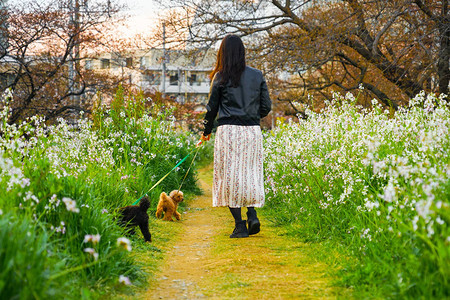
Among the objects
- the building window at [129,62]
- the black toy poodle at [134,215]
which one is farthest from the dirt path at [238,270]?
the building window at [129,62]

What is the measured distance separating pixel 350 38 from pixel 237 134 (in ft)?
21.6

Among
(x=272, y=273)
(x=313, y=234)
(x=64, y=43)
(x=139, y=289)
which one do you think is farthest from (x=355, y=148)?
(x=64, y=43)

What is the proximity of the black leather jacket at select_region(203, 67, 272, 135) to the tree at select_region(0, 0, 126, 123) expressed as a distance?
7.20 meters

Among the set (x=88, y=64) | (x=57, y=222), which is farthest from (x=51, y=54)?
(x=57, y=222)

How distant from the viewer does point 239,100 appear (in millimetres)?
5617

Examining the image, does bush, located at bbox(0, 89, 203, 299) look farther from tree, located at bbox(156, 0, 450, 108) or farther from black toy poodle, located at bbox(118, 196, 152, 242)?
tree, located at bbox(156, 0, 450, 108)

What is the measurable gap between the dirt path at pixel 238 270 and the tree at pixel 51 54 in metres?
7.60

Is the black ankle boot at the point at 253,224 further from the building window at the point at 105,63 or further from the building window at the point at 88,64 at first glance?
the building window at the point at 105,63

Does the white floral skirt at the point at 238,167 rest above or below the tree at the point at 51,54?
below

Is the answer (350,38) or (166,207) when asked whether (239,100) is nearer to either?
(166,207)

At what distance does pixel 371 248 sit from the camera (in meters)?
3.62

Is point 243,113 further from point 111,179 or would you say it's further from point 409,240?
point 409,240

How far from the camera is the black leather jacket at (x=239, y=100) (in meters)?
5.62

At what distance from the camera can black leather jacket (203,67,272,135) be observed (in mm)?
5625
